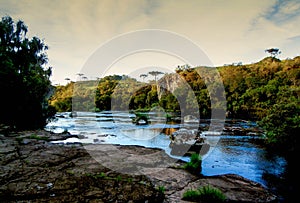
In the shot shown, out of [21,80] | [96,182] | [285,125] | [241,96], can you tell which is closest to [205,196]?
[96,182]

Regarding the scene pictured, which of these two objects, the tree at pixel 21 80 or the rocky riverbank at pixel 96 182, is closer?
the rocky riverbank at pixel 96 182

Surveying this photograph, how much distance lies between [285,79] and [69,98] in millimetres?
72268

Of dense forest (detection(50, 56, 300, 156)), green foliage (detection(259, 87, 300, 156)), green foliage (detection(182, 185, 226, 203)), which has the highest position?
dense forest (detection(50, 56, 300, 156))

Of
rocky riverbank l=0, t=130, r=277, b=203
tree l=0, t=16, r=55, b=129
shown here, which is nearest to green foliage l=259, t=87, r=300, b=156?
rocky riverbank l=0, t=130, r=277, b=203

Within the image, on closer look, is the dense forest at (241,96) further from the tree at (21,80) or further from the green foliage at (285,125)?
the tree at (21,80)

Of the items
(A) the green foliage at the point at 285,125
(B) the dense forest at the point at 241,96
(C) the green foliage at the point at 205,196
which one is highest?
(B) the dense forest at the point at 241,96

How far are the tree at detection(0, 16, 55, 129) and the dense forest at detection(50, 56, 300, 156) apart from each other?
2041 centimetres

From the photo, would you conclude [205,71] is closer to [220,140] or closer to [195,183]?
[220,140]

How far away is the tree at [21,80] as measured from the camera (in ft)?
68.1

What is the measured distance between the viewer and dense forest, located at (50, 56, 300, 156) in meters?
15.6

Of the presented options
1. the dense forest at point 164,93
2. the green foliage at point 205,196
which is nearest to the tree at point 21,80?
the dense forest at point 164,93

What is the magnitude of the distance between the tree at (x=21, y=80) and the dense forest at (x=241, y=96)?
66.9ft

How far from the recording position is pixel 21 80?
21.5m

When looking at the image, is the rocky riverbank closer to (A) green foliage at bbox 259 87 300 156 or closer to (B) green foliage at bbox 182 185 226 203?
(B) green foliage at bbox 182 185 226 203
